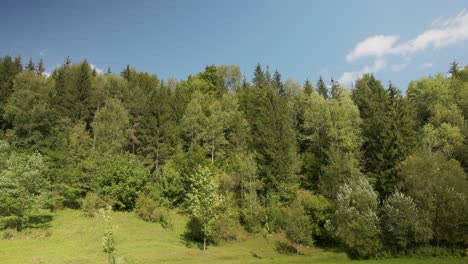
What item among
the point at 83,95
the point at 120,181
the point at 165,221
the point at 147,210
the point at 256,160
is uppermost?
the point at 83,95

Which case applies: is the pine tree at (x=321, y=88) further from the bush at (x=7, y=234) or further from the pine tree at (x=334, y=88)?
the bush at (x=7, y=234)

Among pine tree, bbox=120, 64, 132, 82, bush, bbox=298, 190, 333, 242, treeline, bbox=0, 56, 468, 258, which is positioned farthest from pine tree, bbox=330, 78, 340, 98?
pine tree, bbox=120, 64, 132, 82

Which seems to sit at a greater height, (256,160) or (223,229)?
(256,160)

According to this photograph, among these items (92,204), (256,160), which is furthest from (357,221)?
(92,204)

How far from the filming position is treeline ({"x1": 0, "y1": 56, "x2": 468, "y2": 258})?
41188 millimetres

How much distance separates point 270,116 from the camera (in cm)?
6216

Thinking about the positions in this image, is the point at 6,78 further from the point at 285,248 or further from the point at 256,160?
the point at 285,248

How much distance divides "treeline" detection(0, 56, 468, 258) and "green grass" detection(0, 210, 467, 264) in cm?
242

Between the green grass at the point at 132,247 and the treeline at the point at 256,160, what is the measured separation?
95.1 inches

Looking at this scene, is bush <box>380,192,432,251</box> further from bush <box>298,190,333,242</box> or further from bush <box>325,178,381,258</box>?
bush <box>298,190,333,242</box>

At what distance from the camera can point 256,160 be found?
194 ft

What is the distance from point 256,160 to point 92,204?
2890 centimetres

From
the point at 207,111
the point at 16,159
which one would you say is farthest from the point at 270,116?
the point at 16,159

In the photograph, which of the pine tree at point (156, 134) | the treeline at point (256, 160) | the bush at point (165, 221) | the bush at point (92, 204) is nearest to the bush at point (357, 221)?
the treeline at point (256, 160)
